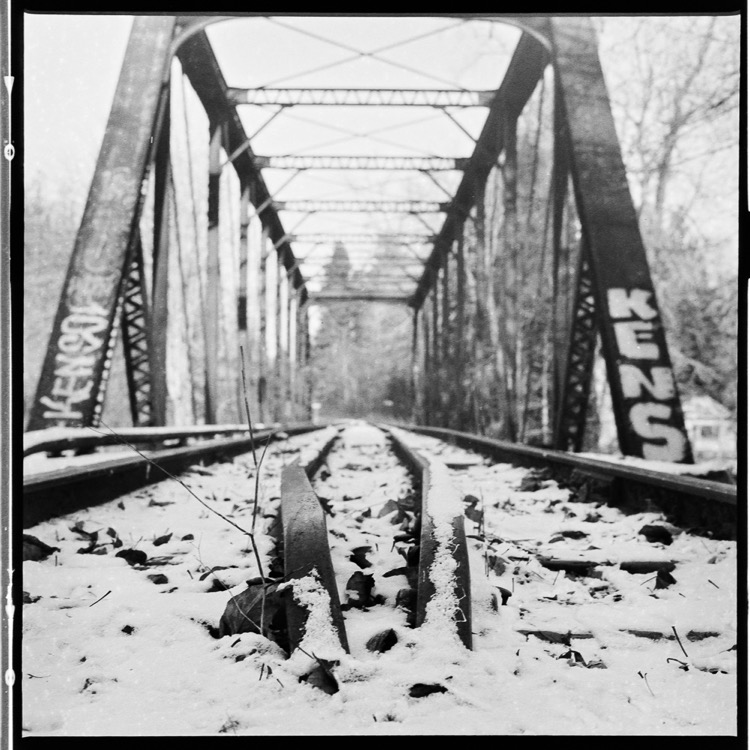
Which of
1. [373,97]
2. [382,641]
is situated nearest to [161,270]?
[373,97]

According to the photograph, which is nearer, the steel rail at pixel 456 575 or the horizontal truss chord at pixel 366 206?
the steel rail at pixel 456 575

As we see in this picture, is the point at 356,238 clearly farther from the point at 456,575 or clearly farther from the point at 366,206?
the point at 456,575

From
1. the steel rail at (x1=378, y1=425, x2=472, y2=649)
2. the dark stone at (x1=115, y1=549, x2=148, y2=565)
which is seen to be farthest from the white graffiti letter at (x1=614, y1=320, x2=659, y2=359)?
the dark stone at (x1=115, y1=549, x2=148, y2=565)

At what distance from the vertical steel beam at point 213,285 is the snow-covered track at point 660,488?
4.57 m

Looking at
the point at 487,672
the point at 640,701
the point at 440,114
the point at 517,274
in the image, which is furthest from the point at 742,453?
the point at 517,274

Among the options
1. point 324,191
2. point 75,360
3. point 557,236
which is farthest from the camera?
point 324,191

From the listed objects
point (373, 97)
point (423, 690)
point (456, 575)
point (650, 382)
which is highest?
point (373, 97)

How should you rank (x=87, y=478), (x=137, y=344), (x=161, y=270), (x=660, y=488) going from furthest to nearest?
(x=161, y=270)
(x=137, y=344)
(x=87, y=478)
(x=660, y=488)

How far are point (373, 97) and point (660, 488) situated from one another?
446cm

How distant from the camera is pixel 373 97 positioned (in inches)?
211

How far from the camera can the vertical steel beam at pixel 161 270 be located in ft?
15.7

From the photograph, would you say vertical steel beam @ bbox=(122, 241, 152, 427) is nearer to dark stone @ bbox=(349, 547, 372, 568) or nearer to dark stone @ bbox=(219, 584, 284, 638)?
dark stone @ bbox=(349, 547, 372, 568)

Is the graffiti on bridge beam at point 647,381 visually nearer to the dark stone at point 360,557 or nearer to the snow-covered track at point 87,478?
the dark stone at point 360,557

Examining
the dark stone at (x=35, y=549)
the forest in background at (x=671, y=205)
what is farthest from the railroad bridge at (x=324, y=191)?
the dark stone at (x=35, y=549)
